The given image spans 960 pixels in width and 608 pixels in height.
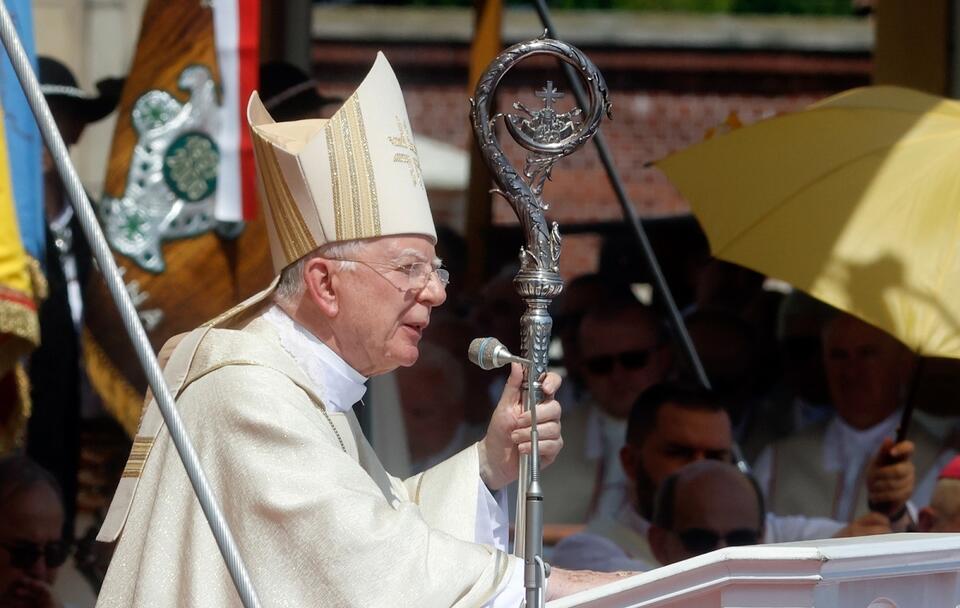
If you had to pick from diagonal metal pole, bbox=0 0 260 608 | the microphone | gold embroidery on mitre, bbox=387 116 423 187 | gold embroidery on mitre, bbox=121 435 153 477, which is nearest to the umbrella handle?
gold embroidery on mitre, bbox=387 116 423 187

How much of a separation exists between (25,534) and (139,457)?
177cm

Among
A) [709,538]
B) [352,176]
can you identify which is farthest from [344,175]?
[709,538]

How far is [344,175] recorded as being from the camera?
3172 mm

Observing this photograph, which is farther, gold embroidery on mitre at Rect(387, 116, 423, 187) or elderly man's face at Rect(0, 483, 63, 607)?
elderly man's face at Rect(0, 483, 63, 607)

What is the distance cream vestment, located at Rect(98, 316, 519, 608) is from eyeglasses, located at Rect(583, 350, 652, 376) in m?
2.75

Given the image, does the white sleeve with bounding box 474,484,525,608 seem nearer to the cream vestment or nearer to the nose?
the cream vestment

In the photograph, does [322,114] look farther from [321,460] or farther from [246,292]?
[321,460]

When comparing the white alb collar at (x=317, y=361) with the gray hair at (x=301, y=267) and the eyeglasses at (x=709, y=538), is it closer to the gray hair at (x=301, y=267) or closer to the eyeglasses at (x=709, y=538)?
the gray hair at (x=301, y=267)

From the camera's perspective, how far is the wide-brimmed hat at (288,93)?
209 inches

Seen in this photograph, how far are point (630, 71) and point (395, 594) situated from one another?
13.7m

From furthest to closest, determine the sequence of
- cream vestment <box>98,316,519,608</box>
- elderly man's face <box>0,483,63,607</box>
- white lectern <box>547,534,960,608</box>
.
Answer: elderly man's face <box>0,483,63,607</box> → cream vestment <box>98,316,519,608</box> → white lectern <box>547,534,960,608</box>

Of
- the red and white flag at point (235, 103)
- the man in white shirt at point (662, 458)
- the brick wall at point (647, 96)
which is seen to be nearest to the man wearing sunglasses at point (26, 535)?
the red and white flag at point (235, 103)

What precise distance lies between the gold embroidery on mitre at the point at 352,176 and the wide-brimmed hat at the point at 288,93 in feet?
6.93

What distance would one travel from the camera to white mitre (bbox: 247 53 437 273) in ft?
10.2
